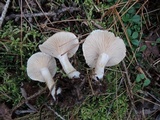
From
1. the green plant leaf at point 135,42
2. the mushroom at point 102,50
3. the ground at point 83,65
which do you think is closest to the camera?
Result: the mushroom at point 102,50

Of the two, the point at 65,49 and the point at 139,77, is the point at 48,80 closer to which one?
the point at 65,49

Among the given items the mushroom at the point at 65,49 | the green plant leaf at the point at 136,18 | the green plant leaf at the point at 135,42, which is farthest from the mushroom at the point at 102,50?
the green plant leaf at the point at 136,18

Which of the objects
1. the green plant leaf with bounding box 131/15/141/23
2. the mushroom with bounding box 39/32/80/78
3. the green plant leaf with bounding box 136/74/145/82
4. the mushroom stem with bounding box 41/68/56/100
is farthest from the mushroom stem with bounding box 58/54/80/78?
the green plant leaf with bounding box 131/15/141/23

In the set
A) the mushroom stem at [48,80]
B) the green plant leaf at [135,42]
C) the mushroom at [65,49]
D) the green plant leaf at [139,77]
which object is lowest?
the green plant leaf at [139,77]

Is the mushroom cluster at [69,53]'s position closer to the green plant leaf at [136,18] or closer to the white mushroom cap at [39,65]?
the white mushroom cap at [39,65]

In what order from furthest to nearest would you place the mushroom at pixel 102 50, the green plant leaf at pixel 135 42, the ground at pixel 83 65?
the green plant leaf at pixel 135 42, the ground at pixel 83 65, the mushroom at pixel 102 50

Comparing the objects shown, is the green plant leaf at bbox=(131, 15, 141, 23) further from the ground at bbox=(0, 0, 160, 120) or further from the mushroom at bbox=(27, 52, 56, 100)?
the mushroom at bbox=(27, 52, 56, 100)

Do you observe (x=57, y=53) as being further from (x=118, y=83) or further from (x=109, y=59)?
(x=118, y=83)

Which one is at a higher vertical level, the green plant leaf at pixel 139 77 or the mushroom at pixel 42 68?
the mushroom at pixel 42 68
